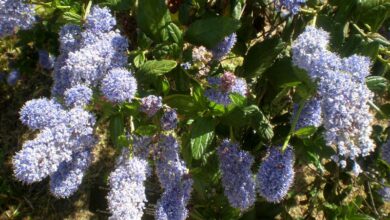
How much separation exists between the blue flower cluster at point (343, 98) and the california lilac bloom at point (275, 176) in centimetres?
36

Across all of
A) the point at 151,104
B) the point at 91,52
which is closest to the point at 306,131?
the point at 151,104

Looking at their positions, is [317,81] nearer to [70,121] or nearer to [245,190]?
[245,190]

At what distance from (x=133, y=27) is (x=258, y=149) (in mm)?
744

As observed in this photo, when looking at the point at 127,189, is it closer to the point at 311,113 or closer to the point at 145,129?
the point at 145,129

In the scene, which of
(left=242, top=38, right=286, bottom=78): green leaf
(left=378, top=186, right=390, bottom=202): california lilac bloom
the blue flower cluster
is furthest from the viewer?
(left=378, top=186, right=390, bottom=202): california lilac bloom

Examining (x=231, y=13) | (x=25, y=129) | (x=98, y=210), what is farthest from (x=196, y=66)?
(x=25, y=129)

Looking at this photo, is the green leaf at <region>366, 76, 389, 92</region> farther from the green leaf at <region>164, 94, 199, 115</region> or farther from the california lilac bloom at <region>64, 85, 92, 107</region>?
the california lilac bloom at <region>64, 85, 92, 107</region>

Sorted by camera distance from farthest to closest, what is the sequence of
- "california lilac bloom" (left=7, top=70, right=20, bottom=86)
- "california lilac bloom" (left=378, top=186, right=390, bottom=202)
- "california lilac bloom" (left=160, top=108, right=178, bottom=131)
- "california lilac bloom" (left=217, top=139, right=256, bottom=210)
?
1. "california lilac bloom" (left=7, top=70, right=20, bottom=86)
2. "california lilac bloom" (left=378, top=186, right=390, bottom=202)
3. "california lilac bloom" (left=217, top=139, right=256, bottom=210)
4. "california lilac bloom" (left=160, top=108, right=178, bottom=131)

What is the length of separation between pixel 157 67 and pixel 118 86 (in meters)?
0.20

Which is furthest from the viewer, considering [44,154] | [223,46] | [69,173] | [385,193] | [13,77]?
[13,77]

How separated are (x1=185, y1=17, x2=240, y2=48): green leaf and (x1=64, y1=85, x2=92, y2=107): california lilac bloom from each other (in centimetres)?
49

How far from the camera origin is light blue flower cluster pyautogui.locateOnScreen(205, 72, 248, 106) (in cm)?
162

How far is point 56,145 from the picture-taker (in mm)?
1471

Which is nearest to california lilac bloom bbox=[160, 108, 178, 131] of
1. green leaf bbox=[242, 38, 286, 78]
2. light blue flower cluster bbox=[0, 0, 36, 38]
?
green leaf bbox=[242, 38, 286, 78]
